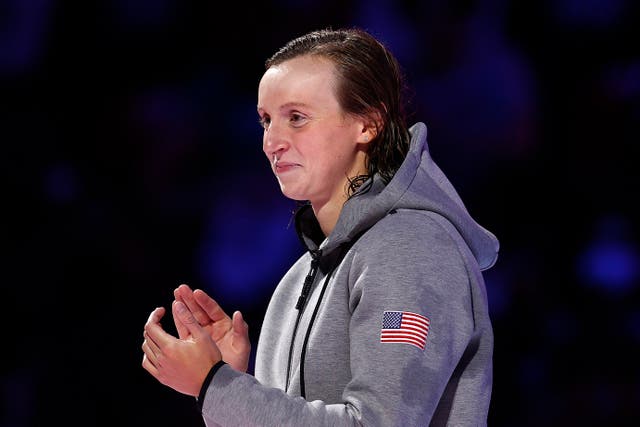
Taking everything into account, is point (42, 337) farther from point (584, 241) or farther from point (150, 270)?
point (584, 241)

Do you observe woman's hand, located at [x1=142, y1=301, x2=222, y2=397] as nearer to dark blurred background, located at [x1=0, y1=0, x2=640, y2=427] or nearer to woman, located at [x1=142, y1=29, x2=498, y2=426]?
woman, located at [x1=142, y1=29, x2=498, y2=426]

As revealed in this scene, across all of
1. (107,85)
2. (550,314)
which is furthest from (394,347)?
(107,85)

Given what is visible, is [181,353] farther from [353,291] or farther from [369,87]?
[369,87]

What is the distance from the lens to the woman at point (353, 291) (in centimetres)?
136

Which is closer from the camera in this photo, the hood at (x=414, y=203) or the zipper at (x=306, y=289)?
the hood at (x=414, y=203)

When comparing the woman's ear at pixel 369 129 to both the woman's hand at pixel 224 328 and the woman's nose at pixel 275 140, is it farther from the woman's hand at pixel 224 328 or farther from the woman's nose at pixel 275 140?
the woman's hand at pixel 224 328

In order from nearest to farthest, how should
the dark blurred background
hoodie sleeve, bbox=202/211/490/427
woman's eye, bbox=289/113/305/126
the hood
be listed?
hoodie sleeve, bbox=202/211/490/427 < the hood < woman's eye, bbox=289/113/305/126 < the dark blurred background

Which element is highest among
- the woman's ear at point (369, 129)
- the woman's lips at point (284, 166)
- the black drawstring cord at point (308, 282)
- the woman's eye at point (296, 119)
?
the woman's eye at point (296, 119)

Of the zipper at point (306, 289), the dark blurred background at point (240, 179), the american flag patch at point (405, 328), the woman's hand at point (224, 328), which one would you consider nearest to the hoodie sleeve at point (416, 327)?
the american flag patch at point (405, 328)

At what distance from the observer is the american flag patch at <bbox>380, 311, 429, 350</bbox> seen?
136 cm

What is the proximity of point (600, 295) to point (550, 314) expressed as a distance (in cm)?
21

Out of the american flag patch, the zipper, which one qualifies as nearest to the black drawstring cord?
the zipper

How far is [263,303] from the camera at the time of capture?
327cm

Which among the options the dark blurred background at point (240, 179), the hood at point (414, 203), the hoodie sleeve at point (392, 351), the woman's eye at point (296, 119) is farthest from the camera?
the dark blurred background at point (240, 179)
